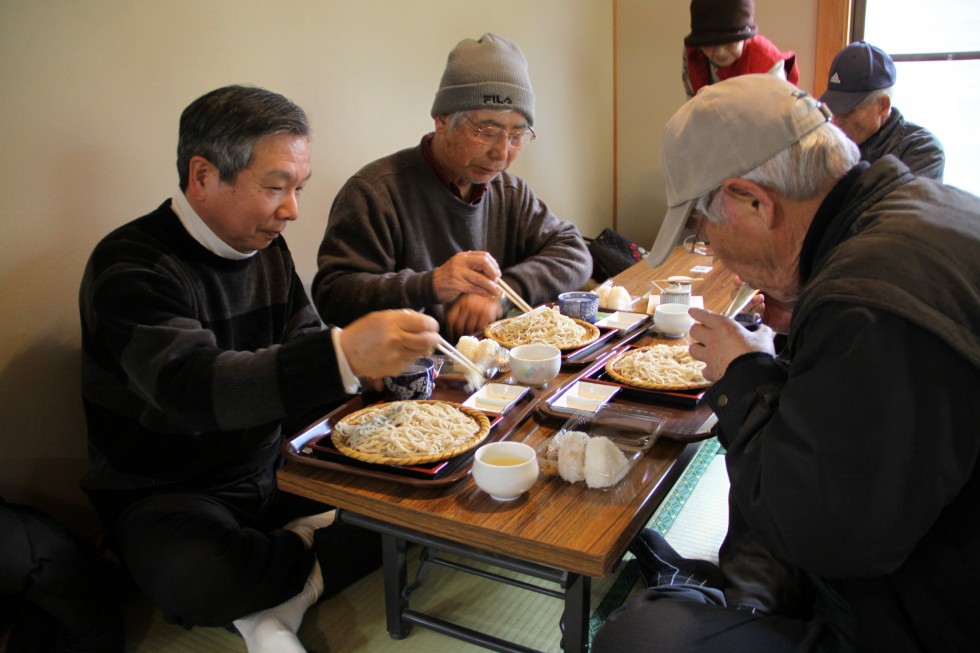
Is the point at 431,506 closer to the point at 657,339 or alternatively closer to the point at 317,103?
the point at 657,339

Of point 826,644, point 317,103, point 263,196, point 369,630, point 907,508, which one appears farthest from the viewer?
point 317,103

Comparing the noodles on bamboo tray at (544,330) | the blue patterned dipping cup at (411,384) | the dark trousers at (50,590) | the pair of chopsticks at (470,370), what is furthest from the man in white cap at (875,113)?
the dark trousers at (50,590)

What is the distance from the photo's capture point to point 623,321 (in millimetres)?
2400

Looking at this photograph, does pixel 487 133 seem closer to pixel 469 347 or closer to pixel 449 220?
pixel 449 220

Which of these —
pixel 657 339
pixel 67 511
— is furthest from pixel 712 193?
pixel 67 511

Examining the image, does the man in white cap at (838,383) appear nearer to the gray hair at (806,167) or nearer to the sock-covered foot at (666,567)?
the gray hair at (806,167)

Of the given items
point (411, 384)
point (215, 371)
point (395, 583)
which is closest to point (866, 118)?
point (411, 384)

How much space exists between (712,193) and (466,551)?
83 centimetres

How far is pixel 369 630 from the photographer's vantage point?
2.05 meters

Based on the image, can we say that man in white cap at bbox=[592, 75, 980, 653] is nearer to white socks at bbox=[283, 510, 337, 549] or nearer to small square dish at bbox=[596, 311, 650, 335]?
small square dish at bbox=[596, 311, 650, 335]

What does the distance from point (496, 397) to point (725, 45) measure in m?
3.25

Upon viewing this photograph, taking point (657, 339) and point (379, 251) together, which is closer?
point (657, 339)

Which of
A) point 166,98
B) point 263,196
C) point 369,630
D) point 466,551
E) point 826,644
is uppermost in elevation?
point 166,98

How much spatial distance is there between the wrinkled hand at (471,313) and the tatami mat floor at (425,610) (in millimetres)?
785
